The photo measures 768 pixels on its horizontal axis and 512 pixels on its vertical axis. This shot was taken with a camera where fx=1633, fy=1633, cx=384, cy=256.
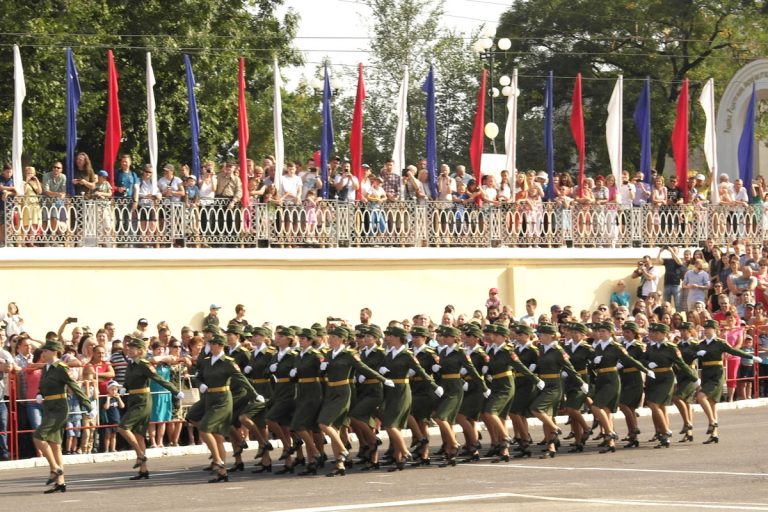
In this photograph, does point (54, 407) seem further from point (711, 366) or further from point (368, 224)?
point (368, 224)

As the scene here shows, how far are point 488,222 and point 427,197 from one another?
143 cm

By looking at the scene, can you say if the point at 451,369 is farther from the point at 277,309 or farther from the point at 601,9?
the point at 601,9

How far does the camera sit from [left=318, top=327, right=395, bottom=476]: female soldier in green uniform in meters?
18.6

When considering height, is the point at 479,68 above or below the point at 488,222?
above

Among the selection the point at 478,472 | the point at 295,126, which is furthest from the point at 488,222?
the point at 295,126

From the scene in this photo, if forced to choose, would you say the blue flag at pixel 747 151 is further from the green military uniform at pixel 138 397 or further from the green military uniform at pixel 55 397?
the green military uniform at pixel 55 397

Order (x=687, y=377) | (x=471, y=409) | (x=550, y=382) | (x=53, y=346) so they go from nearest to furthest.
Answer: (x=53, y=346) → (x=471, y=409) → (x=550, y=382) → (x=687, y=377)

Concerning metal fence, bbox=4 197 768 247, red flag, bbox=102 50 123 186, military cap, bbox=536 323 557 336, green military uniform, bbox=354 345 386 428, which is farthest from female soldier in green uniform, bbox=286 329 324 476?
red flag, bbox=102 50 123 186

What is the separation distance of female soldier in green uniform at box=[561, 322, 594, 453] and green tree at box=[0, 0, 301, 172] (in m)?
16.0

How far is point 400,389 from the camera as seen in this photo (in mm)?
19031

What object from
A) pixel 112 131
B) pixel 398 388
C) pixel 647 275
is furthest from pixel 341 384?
pixel 647 275

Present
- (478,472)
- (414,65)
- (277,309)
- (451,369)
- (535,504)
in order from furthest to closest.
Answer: (414,65)
(277,309)
(451,369)
(478,472)
(535,504)

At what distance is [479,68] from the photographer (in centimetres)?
4525

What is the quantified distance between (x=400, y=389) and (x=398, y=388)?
0.09 feet
